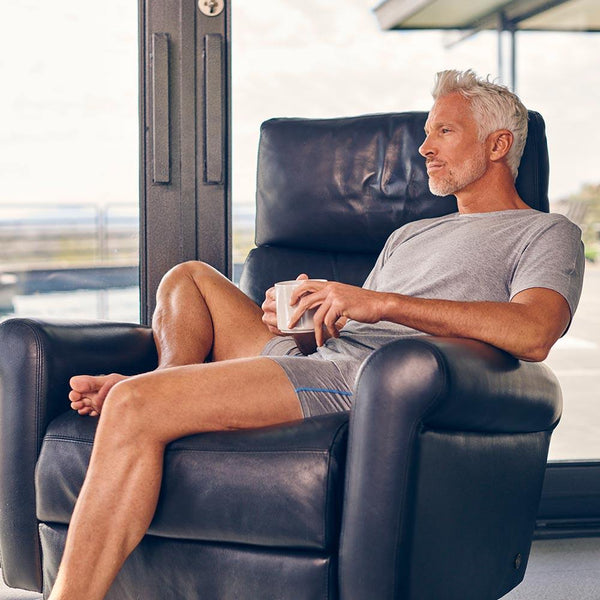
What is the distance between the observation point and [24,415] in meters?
1.73

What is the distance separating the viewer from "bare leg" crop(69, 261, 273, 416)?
78.7 inches

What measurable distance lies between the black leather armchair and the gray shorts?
0.09 metres

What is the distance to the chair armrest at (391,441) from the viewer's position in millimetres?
1356

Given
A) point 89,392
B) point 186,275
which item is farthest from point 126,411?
point 186,275

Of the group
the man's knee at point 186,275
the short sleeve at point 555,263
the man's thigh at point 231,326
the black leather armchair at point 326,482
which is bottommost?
the black leather armchair at point 326,482

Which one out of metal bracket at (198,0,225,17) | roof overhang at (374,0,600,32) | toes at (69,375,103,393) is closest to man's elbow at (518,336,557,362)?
toes at (69,375,103,393)

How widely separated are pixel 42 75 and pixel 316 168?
2.92 ft

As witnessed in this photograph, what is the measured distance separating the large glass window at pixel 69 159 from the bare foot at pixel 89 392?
0.97 meters

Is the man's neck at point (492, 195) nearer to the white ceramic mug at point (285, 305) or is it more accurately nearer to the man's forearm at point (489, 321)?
the man's forearm at point (489, 321)

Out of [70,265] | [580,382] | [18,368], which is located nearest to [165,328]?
[18,368]

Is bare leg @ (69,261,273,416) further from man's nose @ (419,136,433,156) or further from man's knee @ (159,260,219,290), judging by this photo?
man's nose @ (419,136,433,156)

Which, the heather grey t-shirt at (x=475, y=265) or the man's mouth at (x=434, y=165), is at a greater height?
the man's mouth at (x=434, y=165)

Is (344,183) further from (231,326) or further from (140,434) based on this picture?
(140,434)

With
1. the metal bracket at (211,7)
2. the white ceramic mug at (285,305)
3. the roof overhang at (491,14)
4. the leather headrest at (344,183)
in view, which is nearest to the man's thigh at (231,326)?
the leather headrest at (344,183)
